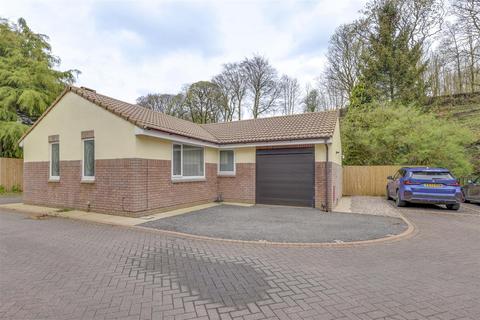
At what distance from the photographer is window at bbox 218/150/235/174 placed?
13.0 metres

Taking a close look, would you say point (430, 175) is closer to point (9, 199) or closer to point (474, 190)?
point (474, 190)

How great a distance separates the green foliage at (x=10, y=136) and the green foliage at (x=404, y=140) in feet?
74.8

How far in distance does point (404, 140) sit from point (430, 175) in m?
6.86

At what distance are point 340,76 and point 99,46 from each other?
2215 cm

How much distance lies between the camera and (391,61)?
22844 mm

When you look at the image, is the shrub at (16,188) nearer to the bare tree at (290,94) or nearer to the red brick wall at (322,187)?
the red brick wall at (322,187)

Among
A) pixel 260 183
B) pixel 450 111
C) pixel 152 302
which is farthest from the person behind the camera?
pixel 450 111

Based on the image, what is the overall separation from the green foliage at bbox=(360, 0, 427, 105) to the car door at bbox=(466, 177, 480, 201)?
11.8m

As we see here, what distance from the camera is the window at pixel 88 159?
9.94 m

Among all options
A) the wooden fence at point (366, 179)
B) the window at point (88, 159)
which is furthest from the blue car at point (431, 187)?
the window at point (88, 159)

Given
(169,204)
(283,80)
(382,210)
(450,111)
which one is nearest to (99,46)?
(169,204)

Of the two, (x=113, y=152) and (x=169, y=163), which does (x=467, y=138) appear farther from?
(x=113, y=152)

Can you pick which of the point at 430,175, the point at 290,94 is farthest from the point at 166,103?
the point at 430,175

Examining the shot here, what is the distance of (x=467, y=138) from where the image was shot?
16.1 metres
